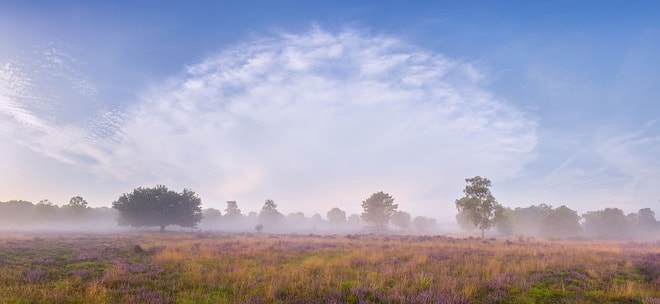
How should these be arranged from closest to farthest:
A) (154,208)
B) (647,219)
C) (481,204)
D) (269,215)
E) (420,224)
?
1. (481,204)
2. (154,208)
3. (647,219)
4. (269,215)
5. (420,224)

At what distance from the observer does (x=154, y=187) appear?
64625 mm

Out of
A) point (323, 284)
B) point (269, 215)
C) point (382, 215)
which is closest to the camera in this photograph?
point (323, 284)

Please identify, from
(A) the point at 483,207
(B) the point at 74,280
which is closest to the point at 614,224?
(A) the point at 483,207

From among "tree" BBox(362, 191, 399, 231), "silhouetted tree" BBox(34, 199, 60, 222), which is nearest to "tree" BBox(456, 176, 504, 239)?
"tree" BBox(362, 191, 399, 231)

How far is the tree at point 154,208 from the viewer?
200 ft

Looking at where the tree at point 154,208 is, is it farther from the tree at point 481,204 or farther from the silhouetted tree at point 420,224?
the silhouetted tree at point 420,224

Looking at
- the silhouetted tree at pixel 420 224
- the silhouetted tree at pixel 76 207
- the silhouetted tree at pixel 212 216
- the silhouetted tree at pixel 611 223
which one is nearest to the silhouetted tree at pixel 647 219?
the silhouetted tree at pixel 611 223

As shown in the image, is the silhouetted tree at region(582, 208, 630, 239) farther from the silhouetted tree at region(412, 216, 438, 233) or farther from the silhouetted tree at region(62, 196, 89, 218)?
the silhouetted tree at region(62, 196, 89, 218)

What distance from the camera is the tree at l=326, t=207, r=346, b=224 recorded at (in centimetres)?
16262

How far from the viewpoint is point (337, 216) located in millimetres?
162875

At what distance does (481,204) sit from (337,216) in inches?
4749

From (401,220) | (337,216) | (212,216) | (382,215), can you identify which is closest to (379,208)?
(382,215)

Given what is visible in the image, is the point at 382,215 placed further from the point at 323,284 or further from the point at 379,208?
the point at 323,284

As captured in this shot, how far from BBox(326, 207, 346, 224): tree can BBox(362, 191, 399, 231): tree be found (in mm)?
72547
